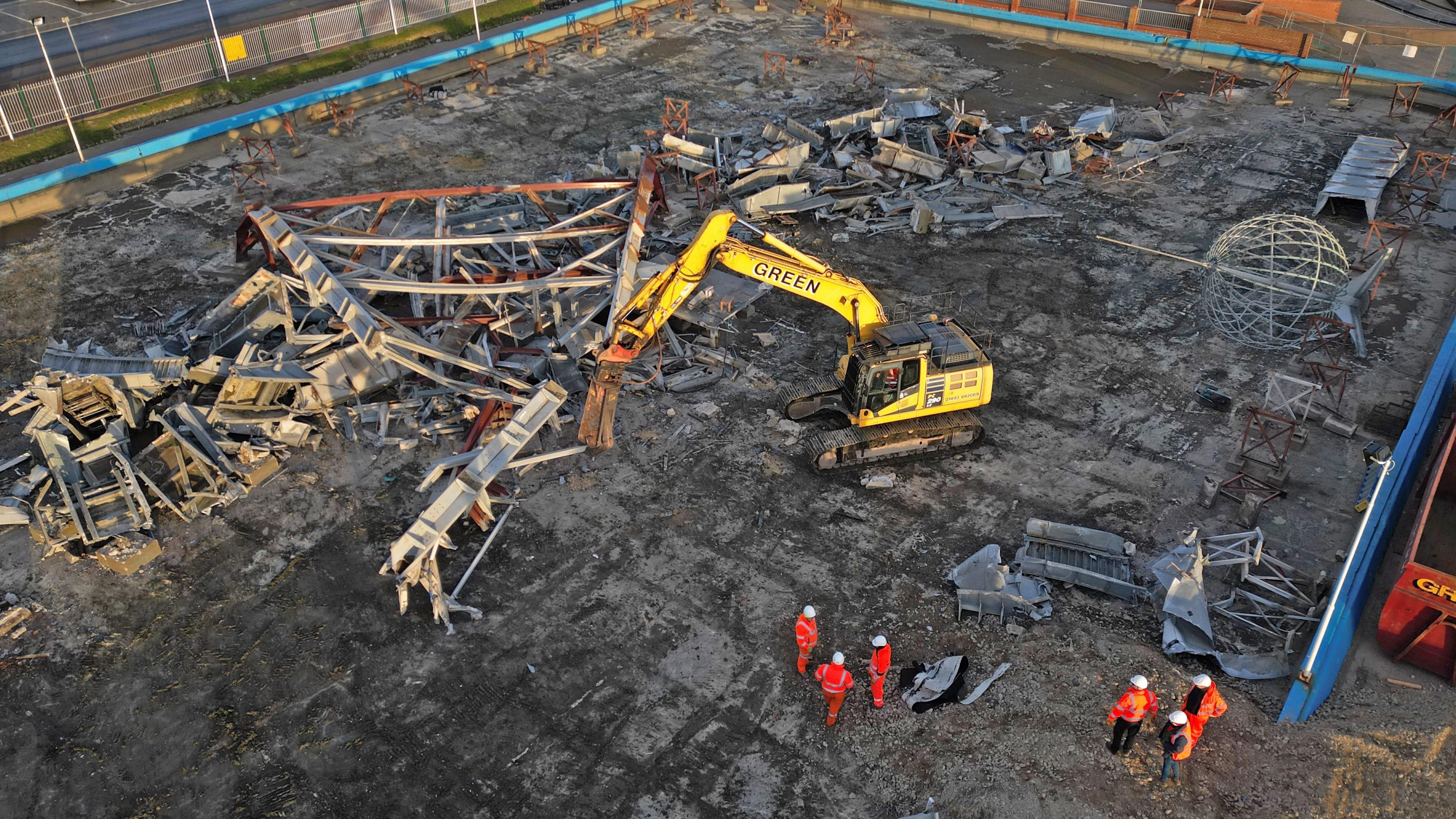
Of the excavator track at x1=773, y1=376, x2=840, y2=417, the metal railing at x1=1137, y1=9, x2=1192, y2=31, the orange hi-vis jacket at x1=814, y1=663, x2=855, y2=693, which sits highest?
the metal railing at x1=1137, y1=9, x2=1192, y2=31

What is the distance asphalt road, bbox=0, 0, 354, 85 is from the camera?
3469 cm

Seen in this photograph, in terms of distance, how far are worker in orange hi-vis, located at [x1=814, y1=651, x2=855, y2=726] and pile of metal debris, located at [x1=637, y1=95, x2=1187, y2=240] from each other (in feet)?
48.3

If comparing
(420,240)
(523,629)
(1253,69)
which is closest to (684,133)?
(420,240)

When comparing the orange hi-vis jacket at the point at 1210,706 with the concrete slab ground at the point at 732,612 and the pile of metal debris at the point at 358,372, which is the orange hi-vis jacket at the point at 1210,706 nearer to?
the concrete slab ground at the point at 732,612

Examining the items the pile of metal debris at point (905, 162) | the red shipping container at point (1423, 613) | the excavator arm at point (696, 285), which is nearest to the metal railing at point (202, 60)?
the pile of metal debris at point (905, 162)

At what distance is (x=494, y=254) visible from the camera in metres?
23.4

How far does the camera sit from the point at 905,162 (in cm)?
2859

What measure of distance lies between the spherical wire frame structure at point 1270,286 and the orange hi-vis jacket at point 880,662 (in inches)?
437

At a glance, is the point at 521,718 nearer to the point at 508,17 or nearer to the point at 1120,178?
the point at 1120,178

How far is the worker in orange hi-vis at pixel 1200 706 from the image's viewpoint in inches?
507

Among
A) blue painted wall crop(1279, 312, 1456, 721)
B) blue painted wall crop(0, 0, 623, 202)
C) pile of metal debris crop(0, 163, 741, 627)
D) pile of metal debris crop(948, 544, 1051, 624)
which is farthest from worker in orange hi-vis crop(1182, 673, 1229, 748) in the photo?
blue painted wall crop(0, 0, 623, 202)

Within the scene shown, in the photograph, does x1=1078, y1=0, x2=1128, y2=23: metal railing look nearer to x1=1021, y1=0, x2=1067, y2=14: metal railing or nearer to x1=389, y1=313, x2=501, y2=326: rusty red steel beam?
x1=1021, y1=0, x2=1067, y2=14: metal railing

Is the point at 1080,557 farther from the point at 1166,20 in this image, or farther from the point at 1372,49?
the point at 1372,49

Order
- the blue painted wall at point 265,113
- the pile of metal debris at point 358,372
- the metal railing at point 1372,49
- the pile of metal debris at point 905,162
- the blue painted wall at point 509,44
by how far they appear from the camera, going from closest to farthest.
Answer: the pile of metal debris at point 358,372 → the pile of metal debris at point 905,162 → the blue painted wall at point 265,113 → the blue painted wall at point 509,44 → the metal railing at point 1372,49
